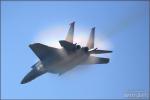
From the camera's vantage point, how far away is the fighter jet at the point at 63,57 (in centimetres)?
6362

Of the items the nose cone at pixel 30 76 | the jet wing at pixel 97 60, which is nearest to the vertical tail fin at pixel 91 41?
the jet wing at pixel 97 60

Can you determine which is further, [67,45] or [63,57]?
[63,57]

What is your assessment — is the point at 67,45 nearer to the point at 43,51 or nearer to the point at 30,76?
the point at 43,51

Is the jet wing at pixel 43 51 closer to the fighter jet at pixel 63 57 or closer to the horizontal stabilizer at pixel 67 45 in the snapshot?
the fighter jet at pixel 63 57

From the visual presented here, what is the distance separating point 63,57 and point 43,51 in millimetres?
3441

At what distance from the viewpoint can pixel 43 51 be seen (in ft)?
218

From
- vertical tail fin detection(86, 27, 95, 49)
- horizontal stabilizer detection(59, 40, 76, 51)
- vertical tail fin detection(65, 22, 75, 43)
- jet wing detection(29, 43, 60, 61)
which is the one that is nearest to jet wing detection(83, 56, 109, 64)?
vertical tail fin detection(86, 27, 95, 49)

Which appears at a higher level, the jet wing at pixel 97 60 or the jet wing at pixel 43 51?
the jet wing at pixel 43 51

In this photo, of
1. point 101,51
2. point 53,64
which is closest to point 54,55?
point 53,64

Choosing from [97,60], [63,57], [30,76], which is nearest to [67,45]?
[63,57]

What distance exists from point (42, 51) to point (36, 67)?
3099 millimetres

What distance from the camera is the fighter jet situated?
6362 centimetres

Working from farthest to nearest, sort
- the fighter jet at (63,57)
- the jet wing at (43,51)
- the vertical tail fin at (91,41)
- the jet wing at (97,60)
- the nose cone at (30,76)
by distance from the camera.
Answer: the nose cone at (30,76) → the jet wing at (97,60) → the vertical tail fin at (91,41) → the jet wing at (43,51) → the fighter jet at (63,57)

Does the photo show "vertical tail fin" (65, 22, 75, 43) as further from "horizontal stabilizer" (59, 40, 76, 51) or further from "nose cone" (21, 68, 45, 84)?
"nose cone" (21, 68, 45, 84)
